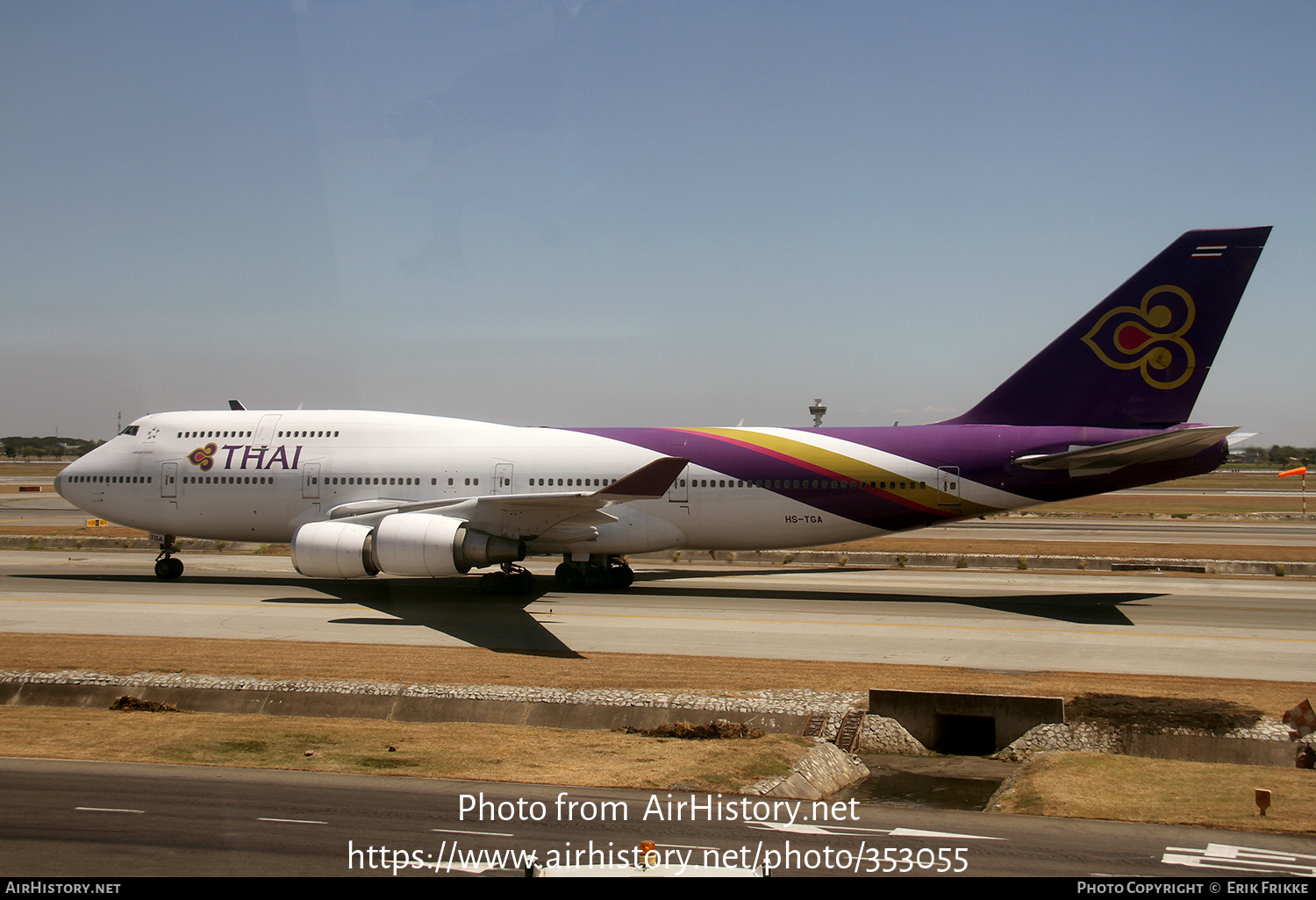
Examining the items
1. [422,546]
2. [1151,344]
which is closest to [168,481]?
[422,546]

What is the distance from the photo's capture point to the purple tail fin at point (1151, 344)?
917 inches

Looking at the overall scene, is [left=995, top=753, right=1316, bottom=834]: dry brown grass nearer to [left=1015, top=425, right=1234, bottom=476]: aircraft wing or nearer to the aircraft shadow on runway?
the aircraft shadow on runway

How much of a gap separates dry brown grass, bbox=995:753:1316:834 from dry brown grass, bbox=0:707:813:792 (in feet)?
9.48

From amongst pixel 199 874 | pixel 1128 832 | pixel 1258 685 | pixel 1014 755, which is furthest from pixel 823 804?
pixel 1258 685

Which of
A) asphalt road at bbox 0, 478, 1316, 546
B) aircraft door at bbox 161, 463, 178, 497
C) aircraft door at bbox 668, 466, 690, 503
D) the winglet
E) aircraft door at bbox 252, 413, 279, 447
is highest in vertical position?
aircraft door at bbox 252, 413, 279, 447

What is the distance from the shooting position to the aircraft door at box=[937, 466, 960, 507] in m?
24.7

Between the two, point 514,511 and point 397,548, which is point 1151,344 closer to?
point 514,511

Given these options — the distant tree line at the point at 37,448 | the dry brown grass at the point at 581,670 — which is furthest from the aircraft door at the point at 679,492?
the distant tree line at the point at 37,448

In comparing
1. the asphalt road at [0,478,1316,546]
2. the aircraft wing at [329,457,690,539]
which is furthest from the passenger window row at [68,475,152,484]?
the asphalt road at [0,478,1316,546]

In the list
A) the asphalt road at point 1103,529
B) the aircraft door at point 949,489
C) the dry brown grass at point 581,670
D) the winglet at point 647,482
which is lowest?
the asphalt road at point 1103,529

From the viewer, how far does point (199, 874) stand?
7.25 meters

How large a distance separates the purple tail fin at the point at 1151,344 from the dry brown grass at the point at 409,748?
53.6 feet

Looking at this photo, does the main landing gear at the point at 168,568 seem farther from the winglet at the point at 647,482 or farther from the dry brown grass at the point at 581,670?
the winglet at the point at 647,482

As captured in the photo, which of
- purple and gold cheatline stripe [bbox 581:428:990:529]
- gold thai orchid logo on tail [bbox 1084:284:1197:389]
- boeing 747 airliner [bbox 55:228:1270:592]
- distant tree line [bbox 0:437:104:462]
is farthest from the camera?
distant tree line [bbox 0:437:104:462]
